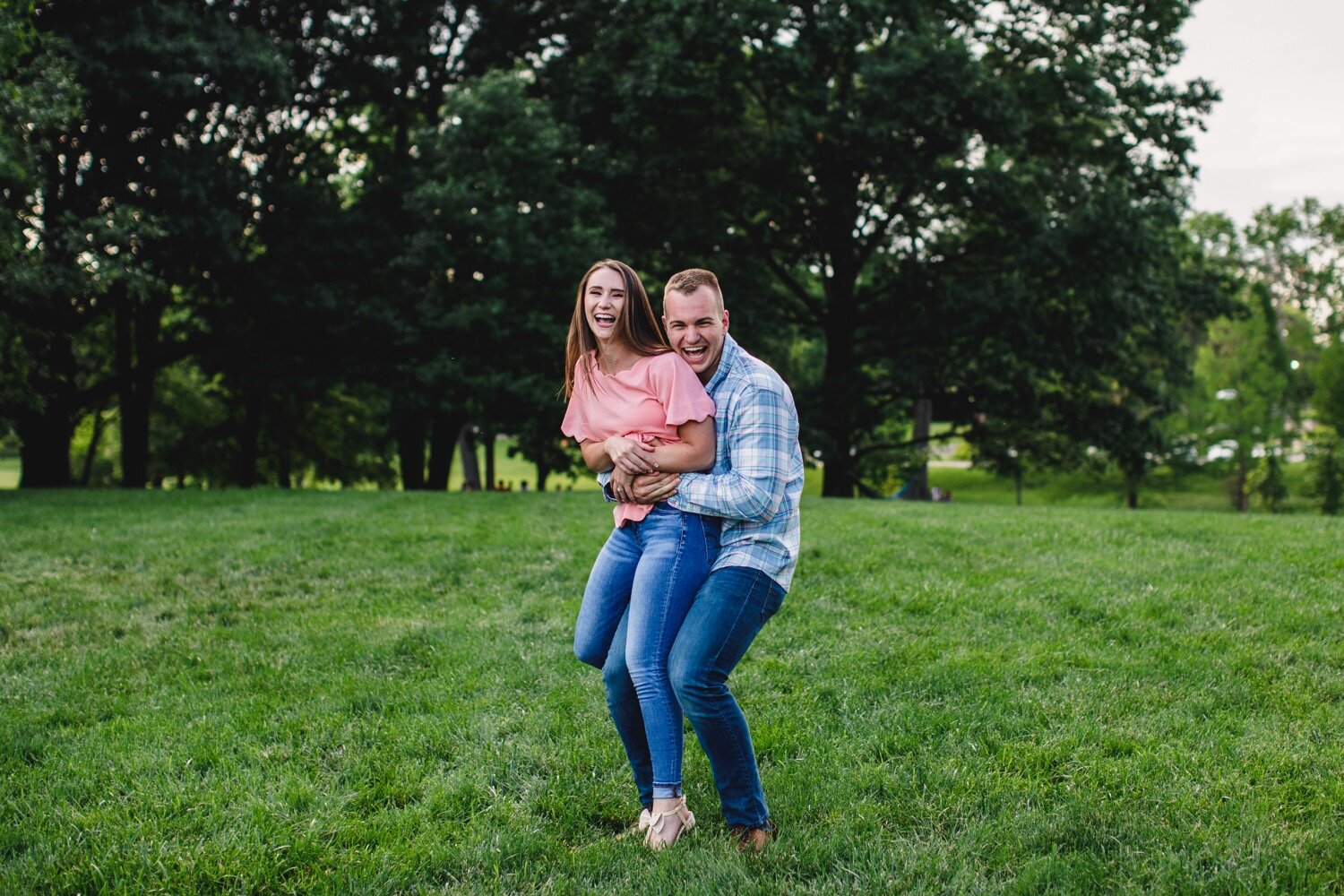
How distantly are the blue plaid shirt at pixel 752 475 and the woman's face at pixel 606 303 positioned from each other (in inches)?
17.6

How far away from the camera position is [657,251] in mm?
21031

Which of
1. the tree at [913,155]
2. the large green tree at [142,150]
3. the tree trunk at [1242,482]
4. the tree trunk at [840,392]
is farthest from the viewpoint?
the tree trunk at [1242,482]

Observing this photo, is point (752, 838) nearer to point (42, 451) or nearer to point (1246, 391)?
point (42, 451)

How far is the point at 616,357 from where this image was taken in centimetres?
387

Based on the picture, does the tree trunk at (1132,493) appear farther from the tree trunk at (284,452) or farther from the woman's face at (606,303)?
the woman's face at (606,303)

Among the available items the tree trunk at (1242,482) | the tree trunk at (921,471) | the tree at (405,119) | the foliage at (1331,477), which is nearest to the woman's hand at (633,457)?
the tree at (405,119)

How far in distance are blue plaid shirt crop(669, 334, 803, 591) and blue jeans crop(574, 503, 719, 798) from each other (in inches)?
3.2

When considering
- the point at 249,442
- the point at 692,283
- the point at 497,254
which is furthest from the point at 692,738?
the point at 249,442

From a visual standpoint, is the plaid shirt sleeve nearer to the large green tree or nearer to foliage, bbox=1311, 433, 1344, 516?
the large green tree

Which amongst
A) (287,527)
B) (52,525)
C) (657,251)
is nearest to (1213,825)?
(287,527)

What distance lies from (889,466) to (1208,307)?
16.7 metres

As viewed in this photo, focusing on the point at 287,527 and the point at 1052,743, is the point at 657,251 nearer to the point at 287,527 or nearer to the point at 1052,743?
the point at 287,527

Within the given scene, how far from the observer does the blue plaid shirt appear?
3555mm

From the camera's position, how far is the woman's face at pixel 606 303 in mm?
3830
